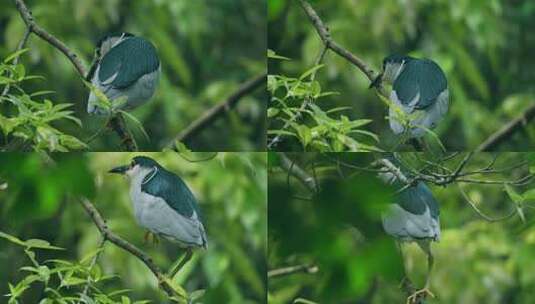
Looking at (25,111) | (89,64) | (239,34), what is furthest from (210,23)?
(25,111)

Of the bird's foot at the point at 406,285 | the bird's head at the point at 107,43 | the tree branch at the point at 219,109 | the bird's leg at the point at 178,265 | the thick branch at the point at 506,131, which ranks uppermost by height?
the tree branch at the point at 219,109

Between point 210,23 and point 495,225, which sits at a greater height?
point 210,23

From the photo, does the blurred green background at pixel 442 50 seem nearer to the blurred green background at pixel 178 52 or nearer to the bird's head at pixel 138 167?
the bird's head at pixel 138 167

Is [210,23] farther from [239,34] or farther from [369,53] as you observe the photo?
[369,53]

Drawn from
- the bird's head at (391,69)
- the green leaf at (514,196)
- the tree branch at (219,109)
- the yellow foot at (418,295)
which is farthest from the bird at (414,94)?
the tree branch at (219,109)

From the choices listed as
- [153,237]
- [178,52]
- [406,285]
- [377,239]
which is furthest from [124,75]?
[178,52]

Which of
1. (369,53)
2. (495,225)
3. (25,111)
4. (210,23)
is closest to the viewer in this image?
(25,111)
